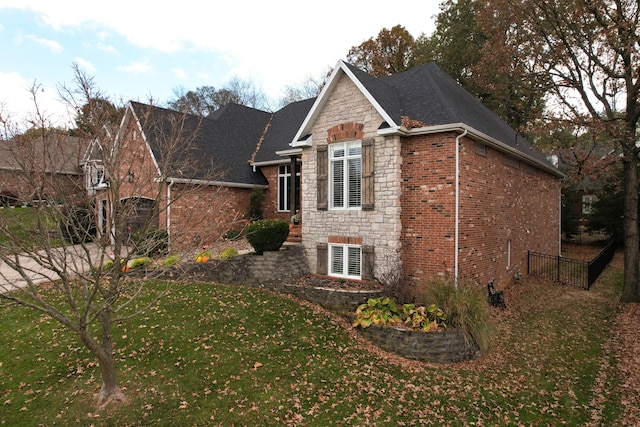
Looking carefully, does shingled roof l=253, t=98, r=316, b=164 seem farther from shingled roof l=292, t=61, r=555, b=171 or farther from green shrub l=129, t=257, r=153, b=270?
green shrub l=129, t=257, r=153, b=270

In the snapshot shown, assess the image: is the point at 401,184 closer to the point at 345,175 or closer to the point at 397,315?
the point at 345,175

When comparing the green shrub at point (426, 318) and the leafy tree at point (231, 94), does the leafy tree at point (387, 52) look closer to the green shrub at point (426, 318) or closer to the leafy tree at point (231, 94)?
the leafy tree at point (231, 94)

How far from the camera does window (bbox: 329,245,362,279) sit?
1129 centimetres

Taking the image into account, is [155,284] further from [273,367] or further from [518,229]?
[518,229]

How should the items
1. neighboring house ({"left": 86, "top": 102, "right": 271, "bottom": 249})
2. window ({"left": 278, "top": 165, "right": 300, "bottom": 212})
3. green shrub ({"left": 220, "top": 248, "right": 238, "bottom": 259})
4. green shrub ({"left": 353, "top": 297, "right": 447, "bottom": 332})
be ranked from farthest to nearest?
window ({"left": 278, "top": 165, "right": 300, "bottom": 212}) → neighboring house ({"left": 86, "top": 102, "right": 271, "bottom": 249}) → green shrub ({"left": 220, "top": 248, "right": 238, "bottom": 259}) → green shrub ({"left": 353, "top": 297, "right": 447, "bottom": 332})

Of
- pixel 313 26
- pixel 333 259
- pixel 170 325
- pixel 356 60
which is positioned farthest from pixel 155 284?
pixel 356 60

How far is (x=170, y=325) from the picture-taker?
8.23 m

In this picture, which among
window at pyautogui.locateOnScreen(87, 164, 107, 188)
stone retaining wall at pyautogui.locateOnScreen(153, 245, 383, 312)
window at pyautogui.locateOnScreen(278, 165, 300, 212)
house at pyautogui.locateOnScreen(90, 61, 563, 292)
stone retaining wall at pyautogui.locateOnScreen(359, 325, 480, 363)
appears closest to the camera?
window at pyautogui.locateOnScreen(87, 164, 107, 188)

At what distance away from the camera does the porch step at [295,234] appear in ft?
45.1

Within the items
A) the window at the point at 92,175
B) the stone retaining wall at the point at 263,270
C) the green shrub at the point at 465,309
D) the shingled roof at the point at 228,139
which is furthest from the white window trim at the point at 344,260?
the window at the point at 92,175

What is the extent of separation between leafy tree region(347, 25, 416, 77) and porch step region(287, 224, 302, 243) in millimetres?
19136

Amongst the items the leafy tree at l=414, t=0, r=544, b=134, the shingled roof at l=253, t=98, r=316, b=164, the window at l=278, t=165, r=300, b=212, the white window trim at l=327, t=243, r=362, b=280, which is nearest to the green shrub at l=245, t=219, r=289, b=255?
the white window trim at l=327, t=243, r=362, b=280

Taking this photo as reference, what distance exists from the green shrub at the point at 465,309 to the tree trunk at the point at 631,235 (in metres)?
7.17

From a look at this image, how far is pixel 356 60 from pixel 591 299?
78.8 ft
